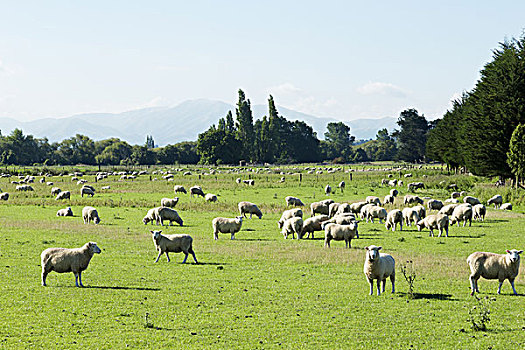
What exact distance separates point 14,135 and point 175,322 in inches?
6505

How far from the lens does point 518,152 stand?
47.2 metres

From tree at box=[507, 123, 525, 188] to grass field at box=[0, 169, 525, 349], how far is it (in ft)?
66.5

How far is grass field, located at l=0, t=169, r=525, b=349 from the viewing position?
1188cm

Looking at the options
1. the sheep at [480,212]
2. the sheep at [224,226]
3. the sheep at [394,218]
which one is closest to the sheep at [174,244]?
the sheep at [224,226]

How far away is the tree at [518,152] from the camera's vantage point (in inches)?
1847

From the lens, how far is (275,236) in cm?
2822

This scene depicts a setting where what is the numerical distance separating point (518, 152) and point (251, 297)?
3948 centimetres

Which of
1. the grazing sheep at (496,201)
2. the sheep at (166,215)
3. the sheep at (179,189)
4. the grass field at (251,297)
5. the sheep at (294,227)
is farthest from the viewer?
the sheep at (179,189)

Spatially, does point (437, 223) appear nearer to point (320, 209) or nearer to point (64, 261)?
point (320, 209)

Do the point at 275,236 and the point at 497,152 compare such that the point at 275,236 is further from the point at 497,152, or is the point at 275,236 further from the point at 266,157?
the point at 266,157

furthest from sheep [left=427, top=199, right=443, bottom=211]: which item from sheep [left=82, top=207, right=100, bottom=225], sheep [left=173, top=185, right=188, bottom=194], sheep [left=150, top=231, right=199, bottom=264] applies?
sheep [left=173, top=185, right=188, bottom=194]

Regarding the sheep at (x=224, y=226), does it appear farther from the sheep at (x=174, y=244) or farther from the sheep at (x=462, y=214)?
the sheep at (x=462, y=214)

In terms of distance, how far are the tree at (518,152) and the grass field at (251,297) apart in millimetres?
20272

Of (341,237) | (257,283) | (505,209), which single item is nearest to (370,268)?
(257,283)
